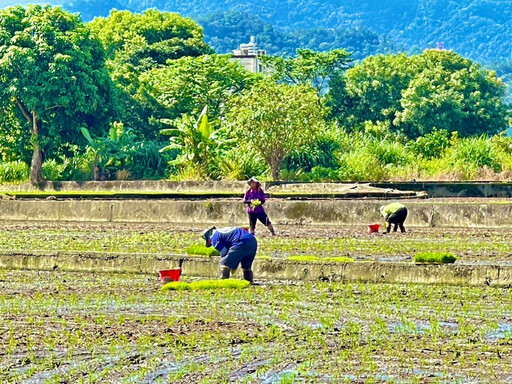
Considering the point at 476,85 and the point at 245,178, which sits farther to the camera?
the point at 476,85

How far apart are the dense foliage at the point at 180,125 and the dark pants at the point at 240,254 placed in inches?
1127

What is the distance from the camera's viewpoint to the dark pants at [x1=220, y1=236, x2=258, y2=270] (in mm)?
16734

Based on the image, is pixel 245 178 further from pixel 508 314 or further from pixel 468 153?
pixel 508 314

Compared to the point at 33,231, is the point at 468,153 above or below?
above

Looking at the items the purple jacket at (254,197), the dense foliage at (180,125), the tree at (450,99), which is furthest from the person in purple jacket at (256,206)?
the tree at (450,99)

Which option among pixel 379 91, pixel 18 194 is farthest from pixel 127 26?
pixel 18 194

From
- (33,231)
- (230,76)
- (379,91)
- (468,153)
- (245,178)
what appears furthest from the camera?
(379,91)

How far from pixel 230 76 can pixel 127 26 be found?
2381 cm

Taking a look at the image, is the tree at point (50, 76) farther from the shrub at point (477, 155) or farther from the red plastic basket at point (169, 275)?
the red plastic basket at point (169, 275)

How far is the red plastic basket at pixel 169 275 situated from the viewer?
666 inches

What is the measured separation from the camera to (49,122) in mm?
54250

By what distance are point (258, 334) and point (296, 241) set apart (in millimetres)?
12605

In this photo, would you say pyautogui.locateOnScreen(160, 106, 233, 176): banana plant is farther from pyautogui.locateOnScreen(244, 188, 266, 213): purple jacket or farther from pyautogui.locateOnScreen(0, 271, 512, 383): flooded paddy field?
pyautogui.locateOnScreen(0, 271, 512, 383): flooded paddy field

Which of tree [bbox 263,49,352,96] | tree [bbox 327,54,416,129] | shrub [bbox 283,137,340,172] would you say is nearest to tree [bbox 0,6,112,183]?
shrub [bbox 283,137,340,172]
